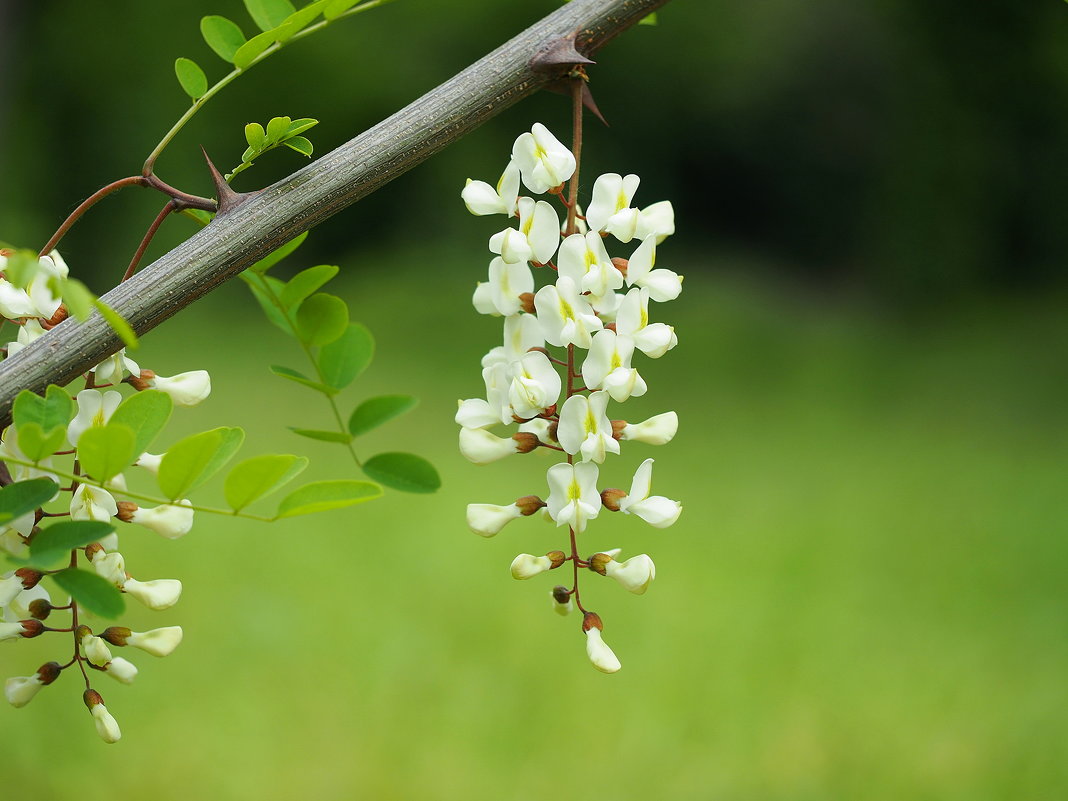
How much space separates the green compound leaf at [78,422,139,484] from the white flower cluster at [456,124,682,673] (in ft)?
0.30

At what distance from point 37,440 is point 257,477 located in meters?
0.05

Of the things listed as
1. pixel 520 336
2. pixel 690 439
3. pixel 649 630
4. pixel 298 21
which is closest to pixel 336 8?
pixel 298 21

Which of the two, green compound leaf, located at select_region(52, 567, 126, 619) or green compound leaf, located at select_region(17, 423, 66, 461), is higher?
green compound leaf, located at select_region(17, 423, 66, 461)

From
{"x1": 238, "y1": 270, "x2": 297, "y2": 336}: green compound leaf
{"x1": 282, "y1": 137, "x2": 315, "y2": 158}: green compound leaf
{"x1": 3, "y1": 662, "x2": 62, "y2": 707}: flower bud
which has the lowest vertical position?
{"x1": 3, "y1": 662, "x2": 62, "y2": 707}: flower bud

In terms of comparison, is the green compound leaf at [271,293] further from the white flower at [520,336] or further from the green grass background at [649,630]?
the green grass background at [649,630]

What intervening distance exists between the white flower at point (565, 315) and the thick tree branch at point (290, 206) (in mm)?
48

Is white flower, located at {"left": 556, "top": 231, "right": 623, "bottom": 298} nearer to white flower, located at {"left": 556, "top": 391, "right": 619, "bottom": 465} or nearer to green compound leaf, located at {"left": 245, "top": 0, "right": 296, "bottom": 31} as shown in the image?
white flower, located at {"left": 556, "top": 391, "right": 619, "bottom": 465}

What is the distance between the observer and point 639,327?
0.29 meters

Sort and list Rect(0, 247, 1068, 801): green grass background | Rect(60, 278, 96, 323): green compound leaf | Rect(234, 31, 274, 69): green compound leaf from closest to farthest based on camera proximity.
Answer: Rect(60, 278, 96, 323): green compound leaf
Rect(234, 31, 274, 69): green compound leaf
Rect(0, 247, 1068, 801): green grass background

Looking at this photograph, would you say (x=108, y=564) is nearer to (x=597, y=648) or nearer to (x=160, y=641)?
(x=160, y=641)

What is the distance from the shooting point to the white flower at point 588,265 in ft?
0.88

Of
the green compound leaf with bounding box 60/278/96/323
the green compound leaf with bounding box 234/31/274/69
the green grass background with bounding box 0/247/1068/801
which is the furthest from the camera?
the green grass background with bounding box 0/247/1068/801

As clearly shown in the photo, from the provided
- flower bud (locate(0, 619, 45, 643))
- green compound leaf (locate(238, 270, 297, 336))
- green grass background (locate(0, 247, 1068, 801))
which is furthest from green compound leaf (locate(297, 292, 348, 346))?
green grass background (locate(0, 247, 1068, 801))

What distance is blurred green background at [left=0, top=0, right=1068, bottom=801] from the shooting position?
3.85ft
